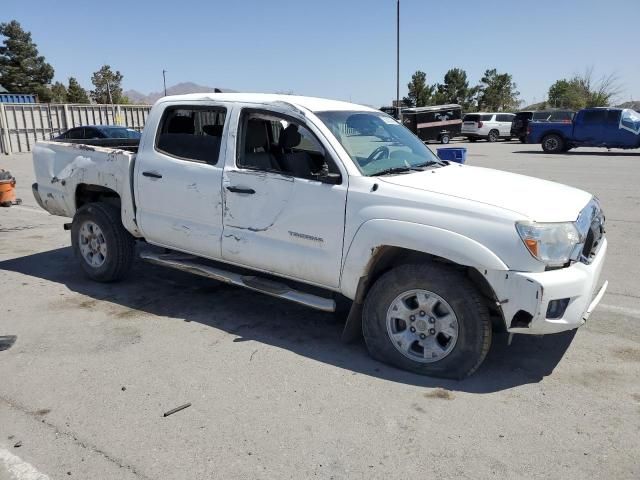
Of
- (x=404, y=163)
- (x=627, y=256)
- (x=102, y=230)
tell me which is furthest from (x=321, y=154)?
(x=627, y=256)

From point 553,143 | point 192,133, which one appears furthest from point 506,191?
point 553,143

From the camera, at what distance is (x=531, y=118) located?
2919 centimetres

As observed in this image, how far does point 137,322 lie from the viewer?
4.68m

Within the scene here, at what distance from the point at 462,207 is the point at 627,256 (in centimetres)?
423

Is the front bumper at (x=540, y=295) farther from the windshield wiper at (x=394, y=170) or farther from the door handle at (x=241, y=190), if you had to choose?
the door handle at (x=241, y=190)

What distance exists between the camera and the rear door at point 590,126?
2178 cm

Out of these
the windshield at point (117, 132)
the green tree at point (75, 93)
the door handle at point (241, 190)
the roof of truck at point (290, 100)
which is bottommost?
the door handle at point (241, 190)

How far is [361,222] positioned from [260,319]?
1529 mm

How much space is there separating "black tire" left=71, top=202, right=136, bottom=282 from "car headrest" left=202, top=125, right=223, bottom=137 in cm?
144

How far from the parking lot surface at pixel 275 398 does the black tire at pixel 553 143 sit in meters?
20.0

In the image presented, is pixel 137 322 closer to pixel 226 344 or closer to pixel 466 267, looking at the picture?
pixel 226 344

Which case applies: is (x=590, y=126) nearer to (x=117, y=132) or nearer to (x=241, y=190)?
(x=117, y=132)

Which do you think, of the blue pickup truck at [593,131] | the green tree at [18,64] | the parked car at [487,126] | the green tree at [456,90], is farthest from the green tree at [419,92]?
the green tree at [18,64]

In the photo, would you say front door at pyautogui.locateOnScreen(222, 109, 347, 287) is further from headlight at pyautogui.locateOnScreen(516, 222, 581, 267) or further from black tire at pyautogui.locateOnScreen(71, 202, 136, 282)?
black tire at pyautogui.locateOnScreen(71, 202, 136, 282)
